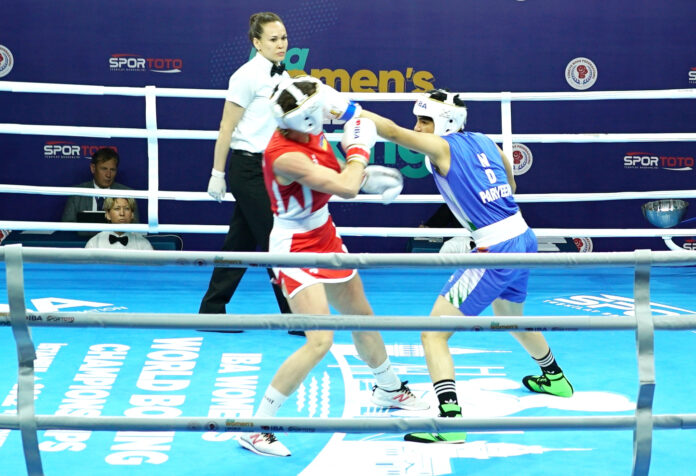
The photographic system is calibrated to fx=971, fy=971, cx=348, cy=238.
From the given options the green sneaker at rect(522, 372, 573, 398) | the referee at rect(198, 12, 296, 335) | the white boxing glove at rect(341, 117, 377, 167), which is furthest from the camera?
the referee at rect(198, 12, 296, 335)

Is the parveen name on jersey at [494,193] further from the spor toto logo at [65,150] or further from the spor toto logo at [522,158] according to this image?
the spor toto logo at [65,150]

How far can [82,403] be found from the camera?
4.16 meters

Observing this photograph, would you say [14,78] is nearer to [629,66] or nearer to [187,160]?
[187,160]

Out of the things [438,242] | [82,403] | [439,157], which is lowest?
[82,403]

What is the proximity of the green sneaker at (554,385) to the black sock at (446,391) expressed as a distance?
66 cm

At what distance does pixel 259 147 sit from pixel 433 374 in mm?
1857

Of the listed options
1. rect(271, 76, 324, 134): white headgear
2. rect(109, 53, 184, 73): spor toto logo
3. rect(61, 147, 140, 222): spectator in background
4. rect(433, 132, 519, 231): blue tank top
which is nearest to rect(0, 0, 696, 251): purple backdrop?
rect(109, 53, 184, 73): spor toto logo

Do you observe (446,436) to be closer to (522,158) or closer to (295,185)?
(295,185)

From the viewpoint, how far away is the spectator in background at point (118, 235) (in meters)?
6.94

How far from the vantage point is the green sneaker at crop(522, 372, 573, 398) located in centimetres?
435

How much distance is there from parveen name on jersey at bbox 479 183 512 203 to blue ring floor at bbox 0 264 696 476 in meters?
0.90

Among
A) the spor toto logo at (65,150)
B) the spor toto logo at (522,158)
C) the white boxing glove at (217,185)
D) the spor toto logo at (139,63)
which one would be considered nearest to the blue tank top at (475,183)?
the white boxing glove at (217,185)

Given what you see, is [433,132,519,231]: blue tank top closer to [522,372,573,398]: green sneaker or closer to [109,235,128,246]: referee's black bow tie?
[522,372,573,398]: green sneaker

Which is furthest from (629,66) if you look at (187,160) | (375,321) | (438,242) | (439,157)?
(375,321)
